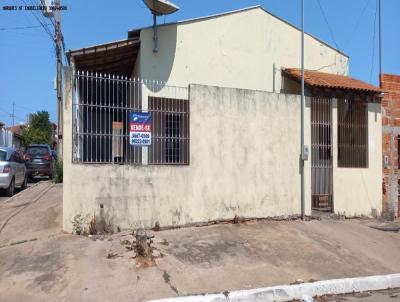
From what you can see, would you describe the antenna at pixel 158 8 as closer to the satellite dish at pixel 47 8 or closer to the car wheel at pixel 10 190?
the car wheel at pixel 10 190

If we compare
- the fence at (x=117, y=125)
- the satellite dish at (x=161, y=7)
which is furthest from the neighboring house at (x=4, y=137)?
the fence at (x=117, y=125)

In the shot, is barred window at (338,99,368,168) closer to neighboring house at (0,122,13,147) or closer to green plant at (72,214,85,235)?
green plant at (72,214,85,235)

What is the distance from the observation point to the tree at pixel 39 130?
48250 millimetres

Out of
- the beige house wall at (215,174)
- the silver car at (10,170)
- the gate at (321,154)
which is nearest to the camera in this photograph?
the beige house wall at (215,174)

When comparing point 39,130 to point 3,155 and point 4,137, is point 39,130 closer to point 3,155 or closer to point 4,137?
point 4,137

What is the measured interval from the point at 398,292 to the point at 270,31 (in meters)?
7.49

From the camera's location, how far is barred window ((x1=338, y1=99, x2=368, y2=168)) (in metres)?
11.6

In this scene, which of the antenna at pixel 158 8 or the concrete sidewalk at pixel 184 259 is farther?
the antenna at pixel 158 8

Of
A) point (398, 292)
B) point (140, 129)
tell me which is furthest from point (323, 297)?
point (140, 129)

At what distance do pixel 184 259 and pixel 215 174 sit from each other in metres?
2.45

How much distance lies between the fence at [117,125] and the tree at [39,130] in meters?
39.4

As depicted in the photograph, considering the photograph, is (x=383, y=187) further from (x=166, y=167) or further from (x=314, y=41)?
(x=166, y=167)

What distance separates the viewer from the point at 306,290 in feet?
21.9

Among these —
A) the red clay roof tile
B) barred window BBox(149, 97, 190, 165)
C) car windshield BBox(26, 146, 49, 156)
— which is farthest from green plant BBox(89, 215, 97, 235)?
car windshield BBox(26, 146, 49, 156)
